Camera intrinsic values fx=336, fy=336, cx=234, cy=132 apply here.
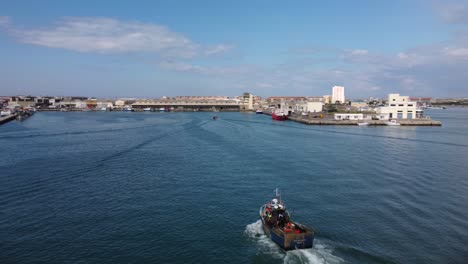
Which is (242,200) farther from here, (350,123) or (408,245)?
(350,123)

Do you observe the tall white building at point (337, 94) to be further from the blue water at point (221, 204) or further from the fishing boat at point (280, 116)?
the blue water at point (221, 204)

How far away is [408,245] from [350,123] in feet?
142

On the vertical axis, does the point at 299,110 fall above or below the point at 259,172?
above

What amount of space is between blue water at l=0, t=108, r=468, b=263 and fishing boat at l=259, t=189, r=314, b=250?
1.02ft

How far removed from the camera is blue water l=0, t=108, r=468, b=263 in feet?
32.4

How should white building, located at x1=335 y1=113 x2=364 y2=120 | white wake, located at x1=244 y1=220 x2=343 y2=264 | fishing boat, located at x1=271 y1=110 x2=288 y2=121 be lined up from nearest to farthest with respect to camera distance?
white wake, located at x1=244 y1=220 x2=343 y2=264 < white building, located at x1=335 y1=113 x2=364 y2=120 < fishing boat, located at x1=271 y1=110 x2=288 y2=121

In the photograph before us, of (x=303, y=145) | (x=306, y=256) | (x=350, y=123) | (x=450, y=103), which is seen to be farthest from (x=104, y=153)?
(x=450, y=103)

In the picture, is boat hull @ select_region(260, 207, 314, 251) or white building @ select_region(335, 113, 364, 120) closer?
boat hull @ select_region(260, 207, 314, 251)

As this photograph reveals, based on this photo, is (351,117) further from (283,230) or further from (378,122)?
(283,230)

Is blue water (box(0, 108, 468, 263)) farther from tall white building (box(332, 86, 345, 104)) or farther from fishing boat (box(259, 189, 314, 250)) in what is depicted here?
tall white building (box(332, 86, 345, 104))

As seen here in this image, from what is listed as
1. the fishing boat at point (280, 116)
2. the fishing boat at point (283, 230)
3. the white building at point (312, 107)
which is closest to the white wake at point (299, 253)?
the fishing boat at point (283, 230)

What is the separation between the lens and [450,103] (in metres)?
159

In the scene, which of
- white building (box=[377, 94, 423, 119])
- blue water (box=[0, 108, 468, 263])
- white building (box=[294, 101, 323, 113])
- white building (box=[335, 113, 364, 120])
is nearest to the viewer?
blue water (box=[0, 108, 468, 263])

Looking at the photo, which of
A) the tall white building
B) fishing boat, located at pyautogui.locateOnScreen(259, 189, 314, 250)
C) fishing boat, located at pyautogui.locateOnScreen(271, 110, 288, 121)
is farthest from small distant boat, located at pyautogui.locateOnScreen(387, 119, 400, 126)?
the tall white building
